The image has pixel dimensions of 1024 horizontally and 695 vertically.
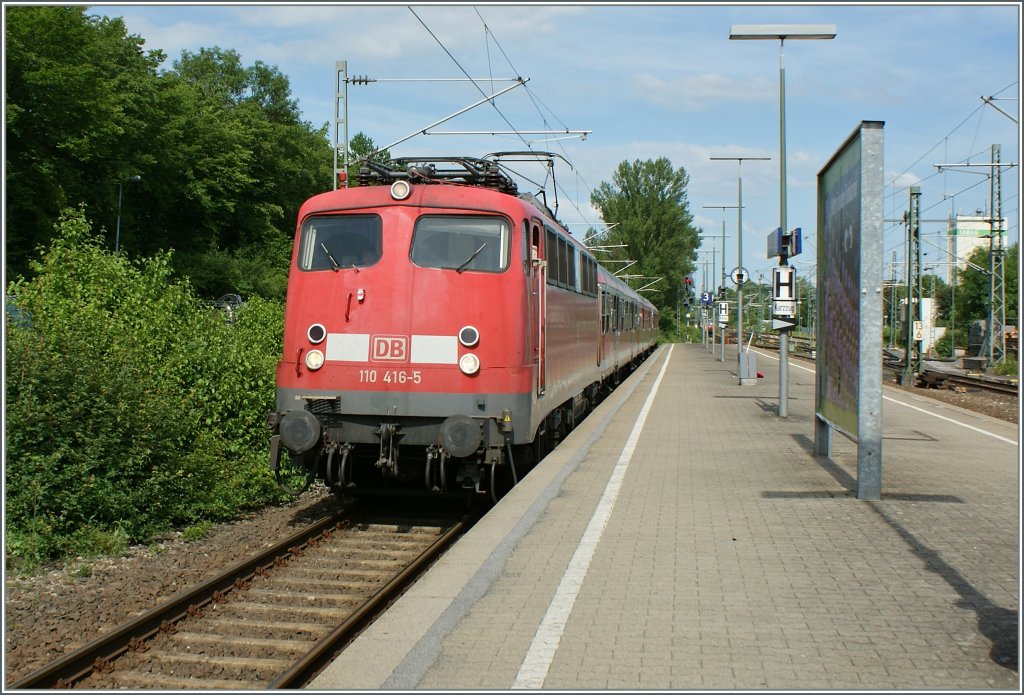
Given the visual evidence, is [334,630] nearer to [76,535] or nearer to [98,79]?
[76,535]

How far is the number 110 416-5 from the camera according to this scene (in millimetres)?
9102

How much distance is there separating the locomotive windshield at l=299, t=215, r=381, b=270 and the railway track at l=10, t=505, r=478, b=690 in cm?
251

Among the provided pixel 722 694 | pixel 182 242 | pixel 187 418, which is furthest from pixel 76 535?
pixel 182 242

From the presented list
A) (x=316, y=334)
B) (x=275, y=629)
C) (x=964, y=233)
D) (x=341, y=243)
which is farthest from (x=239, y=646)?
(x=964, y=233)

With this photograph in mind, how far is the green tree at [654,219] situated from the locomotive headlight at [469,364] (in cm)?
7779

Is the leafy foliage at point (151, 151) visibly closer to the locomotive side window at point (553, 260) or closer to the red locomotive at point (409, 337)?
the locomotive side window at point (553, 260)

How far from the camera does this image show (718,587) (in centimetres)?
629

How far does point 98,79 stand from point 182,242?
1722 centimetres

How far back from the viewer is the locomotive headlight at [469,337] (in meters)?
9.20

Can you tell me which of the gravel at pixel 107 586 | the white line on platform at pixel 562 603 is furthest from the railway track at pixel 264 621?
the white line on platform at pixel 562 603

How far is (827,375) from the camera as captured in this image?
11.4 metres

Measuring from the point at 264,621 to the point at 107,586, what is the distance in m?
1.69

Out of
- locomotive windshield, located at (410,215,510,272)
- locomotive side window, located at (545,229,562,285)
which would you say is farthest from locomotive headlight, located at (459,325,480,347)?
locomotive side window, located at (545,229,562,285)

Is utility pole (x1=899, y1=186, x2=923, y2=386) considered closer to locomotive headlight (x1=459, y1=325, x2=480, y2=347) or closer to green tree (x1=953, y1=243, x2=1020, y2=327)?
locomotive headlight (x1=459, y1=325, x2=480, y2=347)
